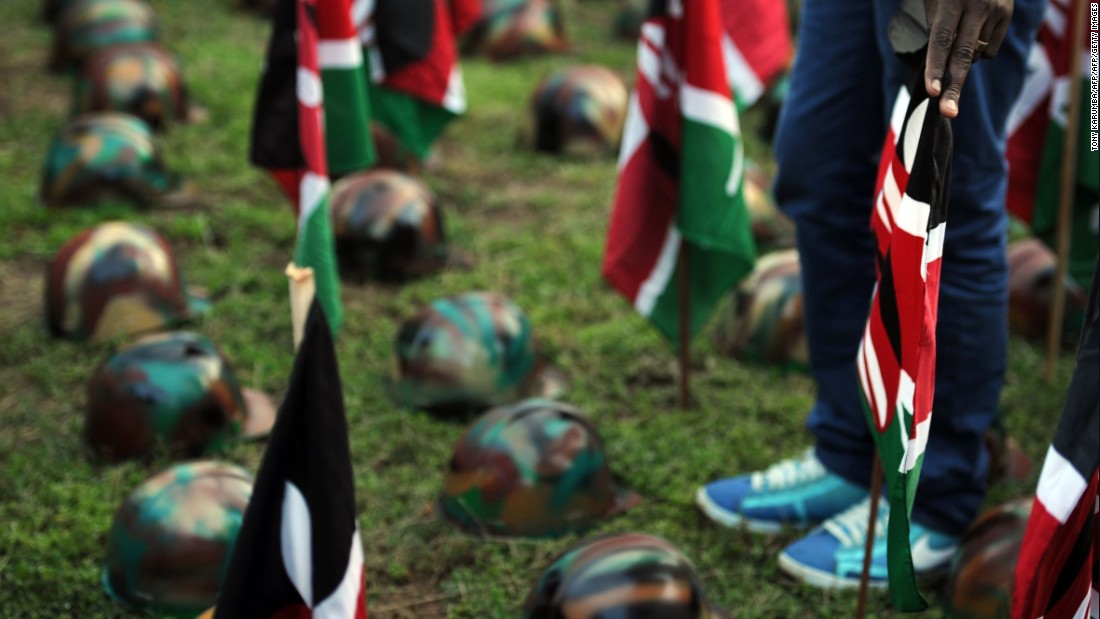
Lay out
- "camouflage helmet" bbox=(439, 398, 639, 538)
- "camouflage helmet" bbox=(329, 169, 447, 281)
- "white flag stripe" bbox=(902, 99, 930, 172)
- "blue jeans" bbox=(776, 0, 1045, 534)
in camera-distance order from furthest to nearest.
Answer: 1. "camouflage helmet" bbox=(329, 169, 447, 281)
2. "camouflage helmet" bbox=(439, 398, 639, 538)
3. "blue jeans" bbox=(776, 0, 1045, 534)
4. "white flag stripe" bbox=(902, 99, 930, 172)

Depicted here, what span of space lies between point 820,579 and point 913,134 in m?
1.22

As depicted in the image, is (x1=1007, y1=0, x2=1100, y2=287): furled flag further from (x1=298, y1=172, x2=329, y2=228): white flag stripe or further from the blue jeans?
(x1=298, y1=172, x2=329, y2=228): white flag stripe

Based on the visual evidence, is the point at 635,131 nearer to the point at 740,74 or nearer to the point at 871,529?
the point at 740,74

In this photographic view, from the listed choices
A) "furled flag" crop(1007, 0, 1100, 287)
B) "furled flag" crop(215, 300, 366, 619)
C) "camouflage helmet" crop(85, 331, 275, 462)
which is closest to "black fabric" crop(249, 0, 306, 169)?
"camouflage helmet" crop(85, 331, 275, 462)

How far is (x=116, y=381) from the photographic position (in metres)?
3.50

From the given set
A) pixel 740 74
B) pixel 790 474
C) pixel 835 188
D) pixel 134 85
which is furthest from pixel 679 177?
pixel 134 85

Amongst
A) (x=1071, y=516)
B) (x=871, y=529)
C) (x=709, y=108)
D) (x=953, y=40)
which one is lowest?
(x=871, y=529)

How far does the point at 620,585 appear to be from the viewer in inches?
100

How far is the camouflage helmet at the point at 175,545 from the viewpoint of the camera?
286 cm

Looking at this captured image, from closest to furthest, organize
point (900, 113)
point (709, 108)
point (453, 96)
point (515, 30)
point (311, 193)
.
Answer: point (900, 113) < point (311, 193) < point (709, 108) < point (453, 96) < point (515, 30)

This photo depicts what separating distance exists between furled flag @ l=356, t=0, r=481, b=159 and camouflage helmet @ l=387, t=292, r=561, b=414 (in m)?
1.10

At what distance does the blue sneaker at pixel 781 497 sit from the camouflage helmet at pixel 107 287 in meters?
2.00

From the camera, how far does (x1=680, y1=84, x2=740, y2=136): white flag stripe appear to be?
346 cm

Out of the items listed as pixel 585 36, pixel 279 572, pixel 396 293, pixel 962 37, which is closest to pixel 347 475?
pixel 279 572
